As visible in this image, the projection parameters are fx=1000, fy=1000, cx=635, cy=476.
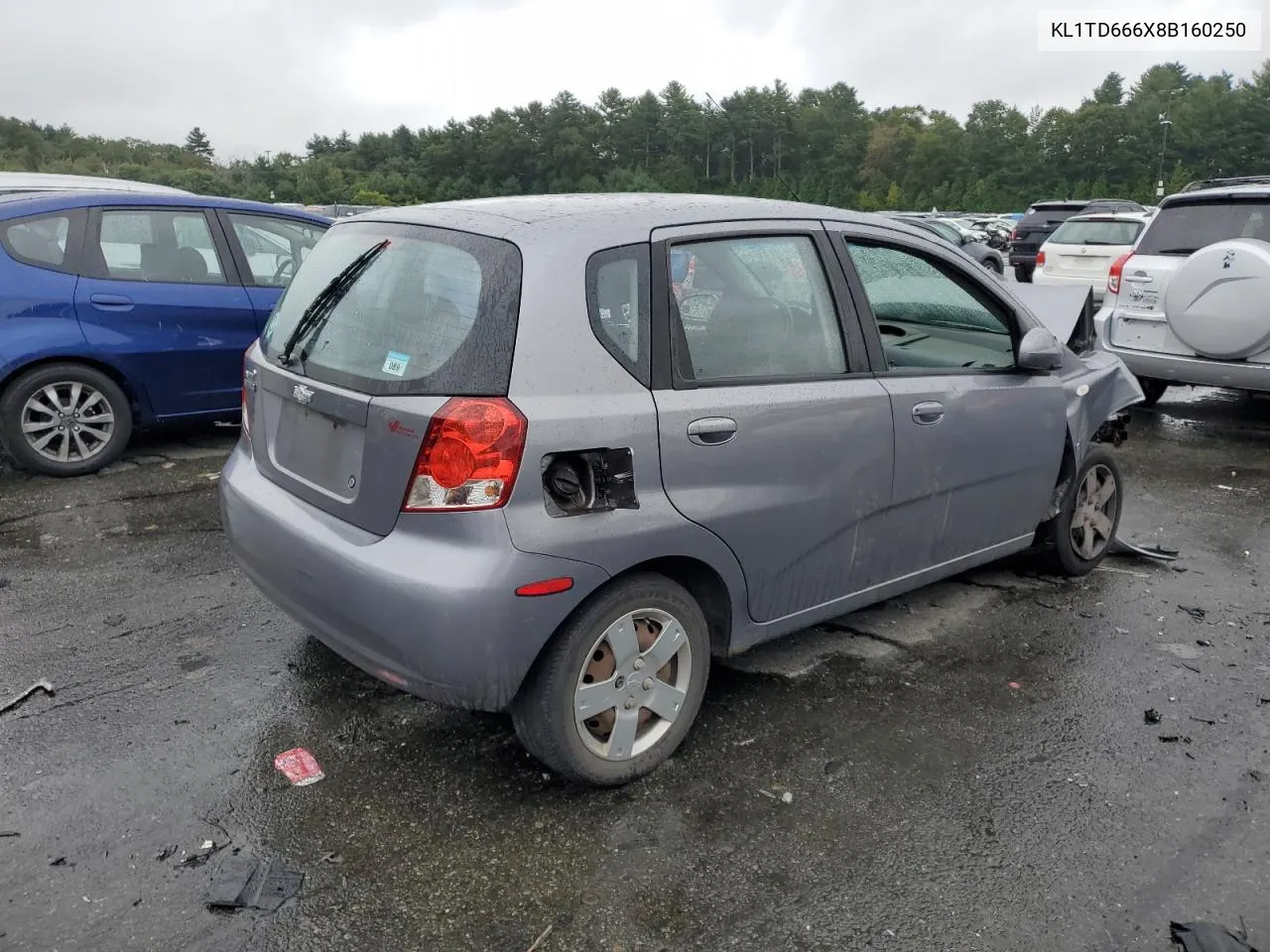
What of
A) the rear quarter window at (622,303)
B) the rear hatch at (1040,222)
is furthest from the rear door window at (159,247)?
the rear hatch at (1040,222)

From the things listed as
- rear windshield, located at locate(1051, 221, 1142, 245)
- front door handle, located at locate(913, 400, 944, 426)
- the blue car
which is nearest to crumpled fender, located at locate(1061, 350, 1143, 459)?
front door handle, located at locate(913, 400, 944, 426)

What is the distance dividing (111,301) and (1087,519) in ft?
18.4

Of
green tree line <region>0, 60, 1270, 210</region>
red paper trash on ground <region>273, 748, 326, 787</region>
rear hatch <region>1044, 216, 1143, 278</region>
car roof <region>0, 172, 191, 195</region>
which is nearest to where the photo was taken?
red paper trash on ground <region>273, 748, 326, 787</region>

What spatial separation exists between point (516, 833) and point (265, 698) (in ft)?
4.01

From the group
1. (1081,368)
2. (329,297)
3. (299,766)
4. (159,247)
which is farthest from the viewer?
(159,247)

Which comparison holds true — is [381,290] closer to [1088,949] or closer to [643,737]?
[643,737]

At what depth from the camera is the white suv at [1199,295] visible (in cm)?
667

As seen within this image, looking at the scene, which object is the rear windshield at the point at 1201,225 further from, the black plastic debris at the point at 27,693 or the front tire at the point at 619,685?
the black plastic debris at the point at 27,693

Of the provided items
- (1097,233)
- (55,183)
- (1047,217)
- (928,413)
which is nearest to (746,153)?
(1047,217)

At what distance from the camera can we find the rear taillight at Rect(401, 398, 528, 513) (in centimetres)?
261

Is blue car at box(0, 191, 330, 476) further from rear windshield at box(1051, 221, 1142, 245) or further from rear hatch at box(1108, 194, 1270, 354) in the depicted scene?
rear windshield at box(1051, 221, 1142, 245)

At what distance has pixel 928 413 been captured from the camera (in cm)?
365

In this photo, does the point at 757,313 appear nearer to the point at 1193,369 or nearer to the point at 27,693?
the point at 27,693

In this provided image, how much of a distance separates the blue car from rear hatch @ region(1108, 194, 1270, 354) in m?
6.30
